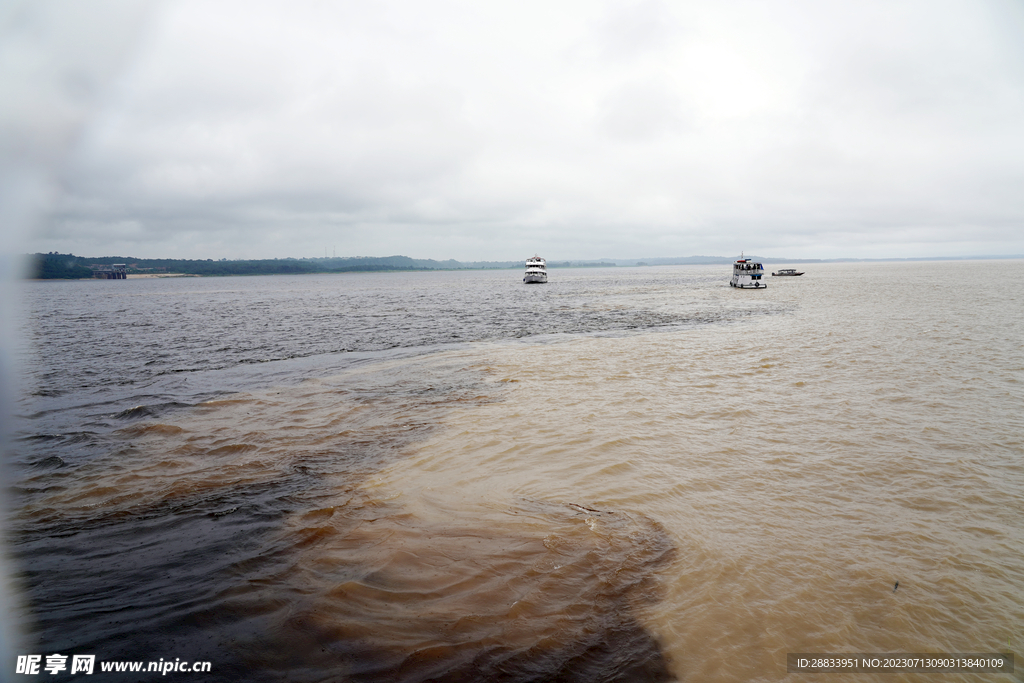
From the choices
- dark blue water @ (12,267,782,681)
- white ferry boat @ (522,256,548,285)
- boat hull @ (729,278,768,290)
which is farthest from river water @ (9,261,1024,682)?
white ferry boat @ (522,256,548,285)

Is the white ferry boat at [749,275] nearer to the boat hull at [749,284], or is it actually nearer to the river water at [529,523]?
the boat hull at [749,284]

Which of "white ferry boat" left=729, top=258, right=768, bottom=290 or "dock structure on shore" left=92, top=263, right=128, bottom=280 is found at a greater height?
"dock structure on shore" left=92, top=263, right=128, bottom=280

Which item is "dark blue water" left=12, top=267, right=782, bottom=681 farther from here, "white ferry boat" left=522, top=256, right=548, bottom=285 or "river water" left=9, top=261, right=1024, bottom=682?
"white ferry boat" left=522, top=256, right=548, bottom=285

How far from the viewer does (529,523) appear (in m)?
6.75

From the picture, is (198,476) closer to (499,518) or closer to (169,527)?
(169,527)

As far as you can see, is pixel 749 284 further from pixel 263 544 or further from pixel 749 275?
pixel 263 544

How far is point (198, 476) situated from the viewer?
8562 millimetres

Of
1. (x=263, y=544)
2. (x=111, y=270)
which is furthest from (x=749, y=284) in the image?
(x=111, y=270)

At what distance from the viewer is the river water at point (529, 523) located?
4.58 metres

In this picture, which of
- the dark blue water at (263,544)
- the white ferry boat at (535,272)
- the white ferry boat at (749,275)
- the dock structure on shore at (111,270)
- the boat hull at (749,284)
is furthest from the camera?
the dock structure on shore at (111,270)

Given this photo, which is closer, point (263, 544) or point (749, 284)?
point (263, 544)

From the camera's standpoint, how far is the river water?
4578mm

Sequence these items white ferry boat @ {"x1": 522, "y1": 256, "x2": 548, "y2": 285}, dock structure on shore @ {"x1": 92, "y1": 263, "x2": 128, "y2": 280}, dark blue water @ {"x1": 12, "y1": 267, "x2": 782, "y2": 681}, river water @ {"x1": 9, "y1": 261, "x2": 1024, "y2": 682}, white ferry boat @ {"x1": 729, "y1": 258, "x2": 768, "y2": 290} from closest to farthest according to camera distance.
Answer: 1. dark blue water @ {"x1": 12, "y1": 267, "x2": 782, "y2": 681}
2. river water @ {"x1": 9, "y1": 261, "x2": 1024, "y2": 682}
3. white ferry boat @ {"x1": 729, "y1": 258, "x2": 768, "y2": 290}
4. white ferry boat @ {"x1": 522, "y1": 256, "x2": 548, "y2": 285}
5. dock structure on shore @ {"x1": 92, "y1": 263, "x2": 128, "y2": 280}

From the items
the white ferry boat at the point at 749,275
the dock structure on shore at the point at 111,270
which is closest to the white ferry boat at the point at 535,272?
the white ferry boat at the point at 749,275
